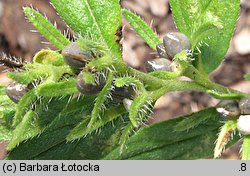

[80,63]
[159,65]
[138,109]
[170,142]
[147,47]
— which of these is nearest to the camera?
[80,63]

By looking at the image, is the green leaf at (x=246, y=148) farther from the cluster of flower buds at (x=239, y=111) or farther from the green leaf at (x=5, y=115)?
the green leaf at (x=5, y=115)

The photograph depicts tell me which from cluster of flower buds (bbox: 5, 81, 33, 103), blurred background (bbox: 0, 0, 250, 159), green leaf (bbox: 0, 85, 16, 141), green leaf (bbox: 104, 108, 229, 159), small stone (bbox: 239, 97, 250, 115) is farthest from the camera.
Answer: blurred background (bbox: 0, 0, 250, 159)

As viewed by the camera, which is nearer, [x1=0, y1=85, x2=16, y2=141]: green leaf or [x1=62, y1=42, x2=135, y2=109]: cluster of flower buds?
[x1=62, y1=42, x2=135, y2=109]: cluster of flower buds

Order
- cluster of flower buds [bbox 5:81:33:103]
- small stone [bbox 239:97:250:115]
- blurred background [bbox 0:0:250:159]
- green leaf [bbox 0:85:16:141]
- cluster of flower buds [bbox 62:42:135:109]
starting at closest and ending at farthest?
cluster of flower buds [bbox 62:42:135:109]
cluster of flower buds [bbox 5:81:33:103]
small stone [bbox 239:97:250:115]
green leaf [bbox 0:85:16:141]
blurred background [bbox 0:0:250:159]

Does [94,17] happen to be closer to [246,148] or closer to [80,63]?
[80,63]

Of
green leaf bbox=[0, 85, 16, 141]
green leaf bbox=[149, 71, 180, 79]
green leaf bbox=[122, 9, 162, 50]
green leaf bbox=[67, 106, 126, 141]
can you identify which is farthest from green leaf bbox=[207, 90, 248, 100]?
green leaf bbox=[0, 85, 16, 141]

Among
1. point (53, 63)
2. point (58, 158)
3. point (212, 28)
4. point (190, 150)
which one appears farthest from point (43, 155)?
point (212, 28)

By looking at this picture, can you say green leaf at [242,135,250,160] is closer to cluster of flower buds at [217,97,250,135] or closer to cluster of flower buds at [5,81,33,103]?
cluster of flower buds at [217,97,250,135]

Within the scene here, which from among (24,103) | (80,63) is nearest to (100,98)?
(80,63)
